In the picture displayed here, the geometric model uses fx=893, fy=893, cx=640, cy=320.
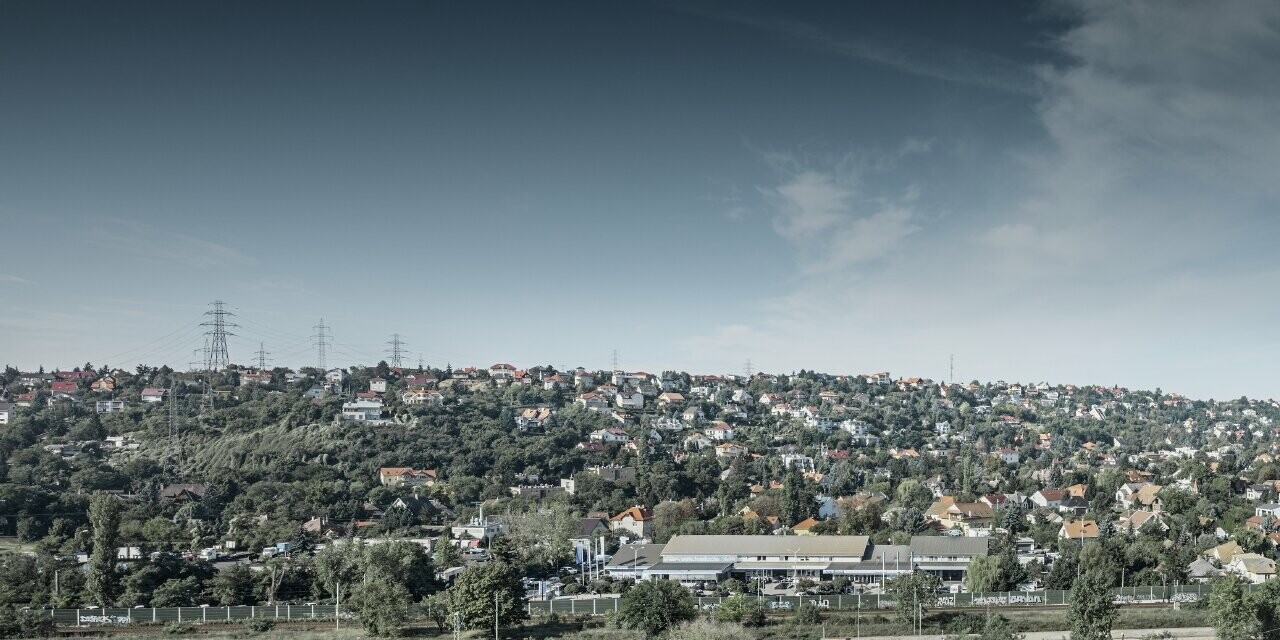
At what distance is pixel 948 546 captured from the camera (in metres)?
30.2

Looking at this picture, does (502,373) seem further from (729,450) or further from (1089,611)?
(1089,611)

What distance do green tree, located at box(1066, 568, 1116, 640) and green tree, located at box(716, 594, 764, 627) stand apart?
7.25 meters

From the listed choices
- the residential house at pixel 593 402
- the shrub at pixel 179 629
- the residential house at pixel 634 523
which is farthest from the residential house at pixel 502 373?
the shrub at pixel 179 629

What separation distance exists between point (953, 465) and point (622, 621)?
41140mm

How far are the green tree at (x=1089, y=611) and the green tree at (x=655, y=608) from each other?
331 inches

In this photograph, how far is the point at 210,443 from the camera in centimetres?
4928

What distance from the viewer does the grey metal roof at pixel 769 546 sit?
3019 cm

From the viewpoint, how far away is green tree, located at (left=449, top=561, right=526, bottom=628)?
20.9 metres

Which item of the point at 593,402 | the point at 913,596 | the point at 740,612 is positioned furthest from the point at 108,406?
the point at 913,596

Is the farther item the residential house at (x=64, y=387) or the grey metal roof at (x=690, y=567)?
the residential house at (x=64, y=387)

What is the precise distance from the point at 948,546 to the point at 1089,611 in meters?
11.6

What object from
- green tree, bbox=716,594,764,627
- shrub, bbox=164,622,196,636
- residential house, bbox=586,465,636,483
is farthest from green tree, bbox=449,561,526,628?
residential house, bbox=586,465,636,483

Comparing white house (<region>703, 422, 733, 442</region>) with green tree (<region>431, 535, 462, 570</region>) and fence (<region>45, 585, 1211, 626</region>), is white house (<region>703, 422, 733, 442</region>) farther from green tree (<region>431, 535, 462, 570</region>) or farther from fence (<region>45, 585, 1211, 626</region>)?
fence (<region>45, 585, 1211, 626</region>)

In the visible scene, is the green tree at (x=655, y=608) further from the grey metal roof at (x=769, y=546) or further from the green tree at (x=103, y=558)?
the green tree at (x=103, y=558)
